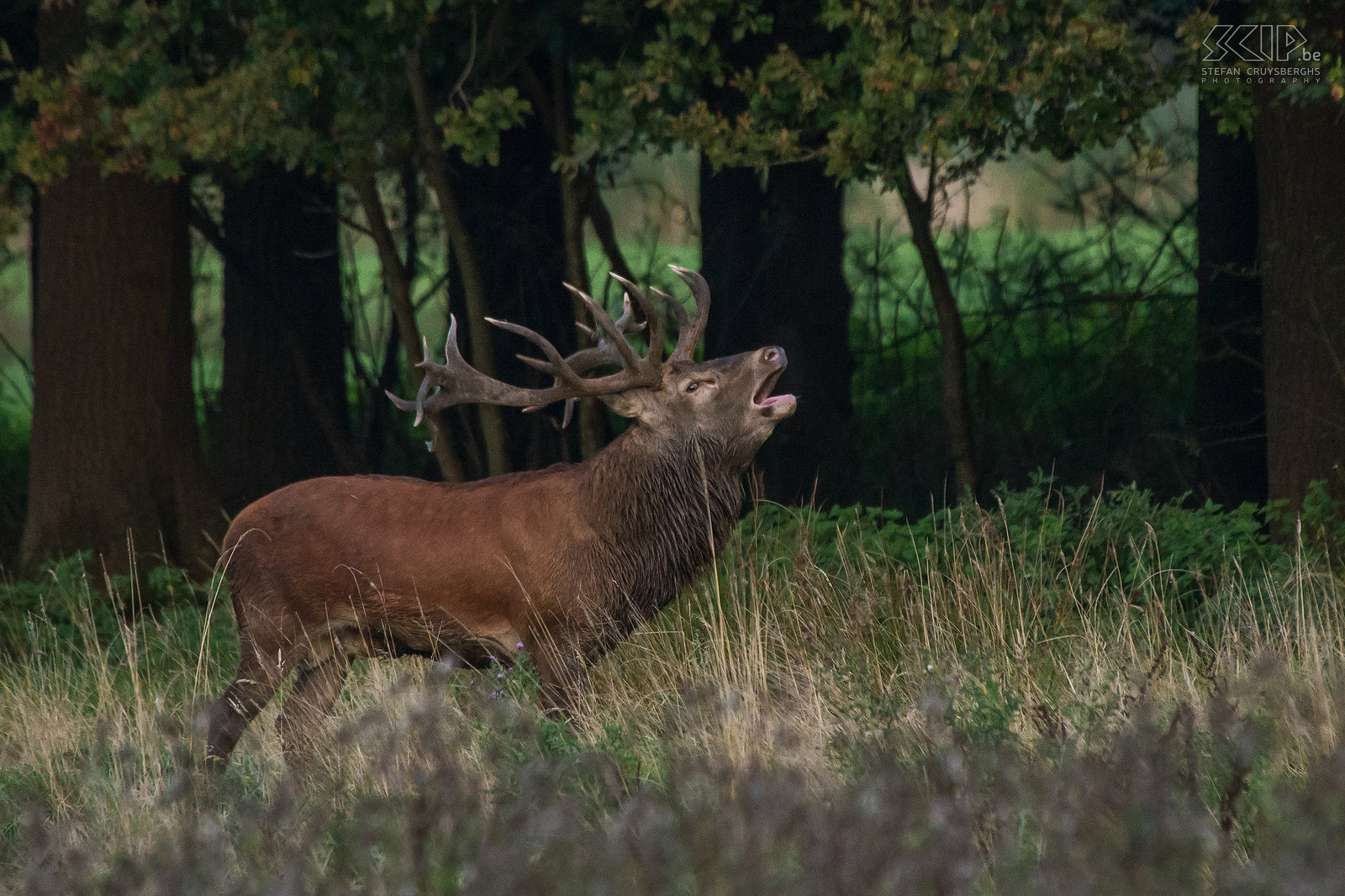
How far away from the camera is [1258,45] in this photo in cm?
756

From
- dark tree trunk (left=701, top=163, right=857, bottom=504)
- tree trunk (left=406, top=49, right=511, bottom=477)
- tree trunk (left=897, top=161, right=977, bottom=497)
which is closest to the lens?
tree trunk (left=897, top=161, right=977, bottom=497)

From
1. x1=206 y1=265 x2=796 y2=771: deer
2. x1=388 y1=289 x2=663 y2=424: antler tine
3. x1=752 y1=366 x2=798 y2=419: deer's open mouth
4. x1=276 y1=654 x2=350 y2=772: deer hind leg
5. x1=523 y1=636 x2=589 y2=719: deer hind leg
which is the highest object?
x1=388 y1=289 x2=663 y2=424: antler tine

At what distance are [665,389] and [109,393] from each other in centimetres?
488

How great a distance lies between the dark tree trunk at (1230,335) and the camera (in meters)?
9.62

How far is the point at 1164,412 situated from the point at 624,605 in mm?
6899

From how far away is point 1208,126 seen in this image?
404 inches

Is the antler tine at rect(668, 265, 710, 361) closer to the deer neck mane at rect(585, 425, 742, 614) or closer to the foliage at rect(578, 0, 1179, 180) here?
the deer neck mane at rect(585, 425, 742, 614)

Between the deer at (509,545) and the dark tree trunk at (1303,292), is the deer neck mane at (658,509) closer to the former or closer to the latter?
the deer at (509,545)

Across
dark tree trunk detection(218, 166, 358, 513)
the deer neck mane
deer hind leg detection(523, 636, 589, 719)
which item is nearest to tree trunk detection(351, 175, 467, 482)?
dark tree trunk detection(218, 166, 358, 513)

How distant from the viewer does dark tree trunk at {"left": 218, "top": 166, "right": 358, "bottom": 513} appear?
39.6ft

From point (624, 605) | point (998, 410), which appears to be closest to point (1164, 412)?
point (998, 410)

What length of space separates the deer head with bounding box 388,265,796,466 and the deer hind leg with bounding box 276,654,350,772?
105cm

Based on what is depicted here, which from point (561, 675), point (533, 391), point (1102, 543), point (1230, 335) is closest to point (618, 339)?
point (533, 391)

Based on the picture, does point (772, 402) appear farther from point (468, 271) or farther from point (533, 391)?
point (468, 271)
